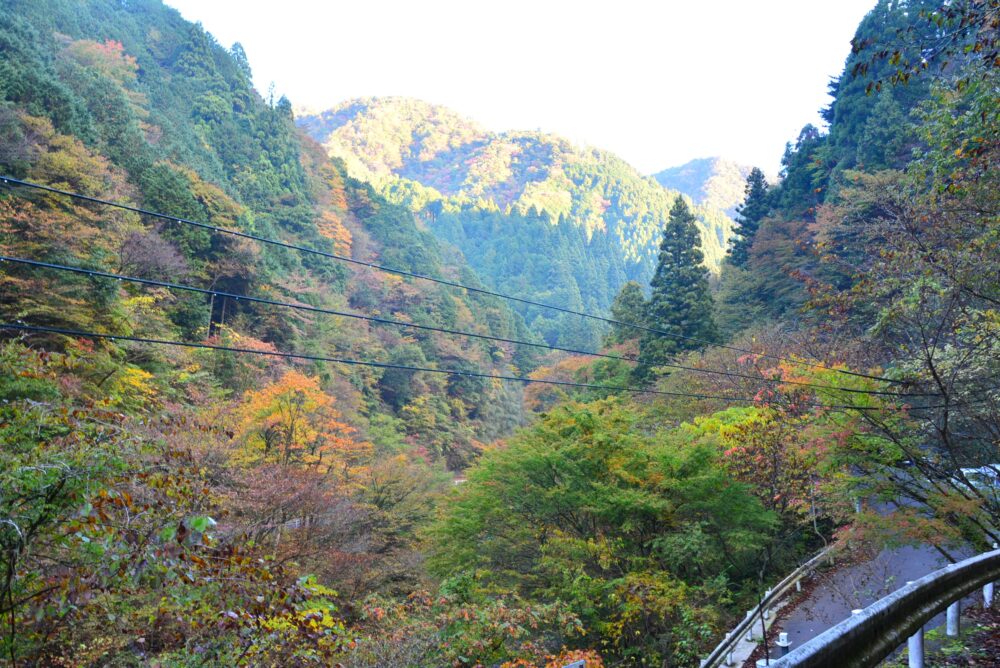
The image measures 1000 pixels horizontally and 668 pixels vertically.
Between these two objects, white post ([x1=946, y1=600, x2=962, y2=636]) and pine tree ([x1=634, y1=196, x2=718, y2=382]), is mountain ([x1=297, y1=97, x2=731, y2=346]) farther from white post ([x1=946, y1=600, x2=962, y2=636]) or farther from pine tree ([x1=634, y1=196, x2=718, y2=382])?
white post ([x1=946, y1=600, x2=962, y2=636])

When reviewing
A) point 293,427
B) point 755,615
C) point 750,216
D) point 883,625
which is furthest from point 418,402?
point 883,625

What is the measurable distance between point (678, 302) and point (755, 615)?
68.1ft

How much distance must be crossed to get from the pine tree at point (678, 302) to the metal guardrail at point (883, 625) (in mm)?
23435

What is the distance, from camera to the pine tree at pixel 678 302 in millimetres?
26453

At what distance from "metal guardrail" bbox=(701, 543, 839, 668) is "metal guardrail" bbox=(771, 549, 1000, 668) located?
3.11 m

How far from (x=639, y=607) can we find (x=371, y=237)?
41.7m

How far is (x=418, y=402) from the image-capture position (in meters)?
32.6

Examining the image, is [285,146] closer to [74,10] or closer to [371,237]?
[371,237]

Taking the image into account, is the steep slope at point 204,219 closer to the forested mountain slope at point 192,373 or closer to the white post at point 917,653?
the forested mountain slope at point 192,373

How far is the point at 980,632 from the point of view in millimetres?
4555

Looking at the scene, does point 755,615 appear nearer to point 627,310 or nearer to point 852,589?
point 852,589

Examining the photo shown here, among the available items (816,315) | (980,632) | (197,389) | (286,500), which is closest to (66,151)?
(197,389)

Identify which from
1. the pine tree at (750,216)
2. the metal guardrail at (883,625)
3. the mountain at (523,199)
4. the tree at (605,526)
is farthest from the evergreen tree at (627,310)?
the metal guardrail at (883,625)

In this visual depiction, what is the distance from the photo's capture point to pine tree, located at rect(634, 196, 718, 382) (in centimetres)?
2645
